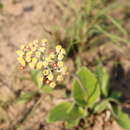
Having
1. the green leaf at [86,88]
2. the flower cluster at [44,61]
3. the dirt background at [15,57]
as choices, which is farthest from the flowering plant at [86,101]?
the flower cluster at [44,61]

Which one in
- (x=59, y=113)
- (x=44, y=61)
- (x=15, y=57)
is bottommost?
(x=59, y=113)

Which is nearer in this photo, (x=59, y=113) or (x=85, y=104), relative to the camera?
(x=59, y=113)

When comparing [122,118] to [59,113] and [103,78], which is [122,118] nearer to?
[103,78]

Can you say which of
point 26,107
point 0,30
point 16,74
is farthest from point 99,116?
point 0,30

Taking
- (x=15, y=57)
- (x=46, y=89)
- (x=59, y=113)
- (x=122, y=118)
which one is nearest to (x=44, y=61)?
(x=59, y=113)

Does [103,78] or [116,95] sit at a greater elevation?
[103,78]

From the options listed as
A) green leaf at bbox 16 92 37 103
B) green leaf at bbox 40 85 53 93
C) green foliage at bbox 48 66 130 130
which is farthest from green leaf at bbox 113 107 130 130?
green leaf at bbox 16 92 37 103
